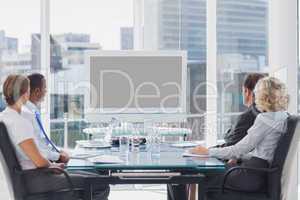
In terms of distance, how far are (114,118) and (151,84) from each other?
35cm

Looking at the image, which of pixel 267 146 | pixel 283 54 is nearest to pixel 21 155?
pixel 267 146

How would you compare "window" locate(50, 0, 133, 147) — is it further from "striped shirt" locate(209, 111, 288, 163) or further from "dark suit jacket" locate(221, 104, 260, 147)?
"striped shirt" locate(209, 111, 288, 163)

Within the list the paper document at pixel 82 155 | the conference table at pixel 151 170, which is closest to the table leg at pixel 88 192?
the conference table at pixel 151 170

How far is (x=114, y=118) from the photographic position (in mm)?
3102

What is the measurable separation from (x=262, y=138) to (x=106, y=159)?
0.94 metres

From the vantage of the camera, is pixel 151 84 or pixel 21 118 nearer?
pixel 21 118

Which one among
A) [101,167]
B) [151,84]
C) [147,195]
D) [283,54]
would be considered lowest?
[147,195]

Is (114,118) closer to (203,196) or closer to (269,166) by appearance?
(203,196)

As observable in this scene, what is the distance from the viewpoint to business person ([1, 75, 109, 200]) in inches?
98.7

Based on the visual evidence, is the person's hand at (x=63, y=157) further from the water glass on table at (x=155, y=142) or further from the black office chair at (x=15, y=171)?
the water glass on table at (x=155, y=142)

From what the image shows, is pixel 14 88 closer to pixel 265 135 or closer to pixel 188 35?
pixel 265 135

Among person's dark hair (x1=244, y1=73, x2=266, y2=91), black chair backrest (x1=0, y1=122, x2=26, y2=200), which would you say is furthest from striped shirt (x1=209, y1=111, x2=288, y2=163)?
black chair backrest (x1=0, y1=122, x2=26, y2=200)

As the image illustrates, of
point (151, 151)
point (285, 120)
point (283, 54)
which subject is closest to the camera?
point (285, 120)

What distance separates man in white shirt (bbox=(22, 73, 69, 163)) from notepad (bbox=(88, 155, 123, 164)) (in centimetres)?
36
